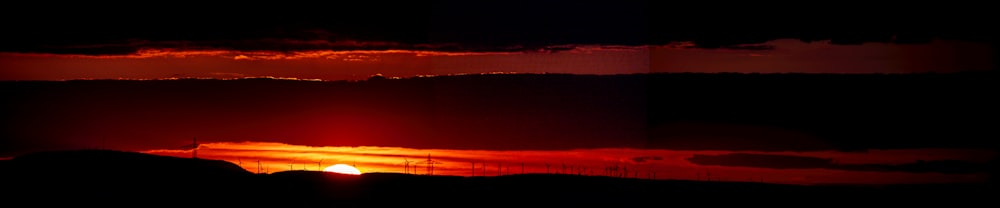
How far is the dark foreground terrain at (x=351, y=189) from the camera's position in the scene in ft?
237

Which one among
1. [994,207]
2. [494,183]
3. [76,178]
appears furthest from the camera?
[494,183]

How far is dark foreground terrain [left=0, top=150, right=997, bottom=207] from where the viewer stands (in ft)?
237

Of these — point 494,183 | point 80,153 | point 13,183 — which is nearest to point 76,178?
point 13,183

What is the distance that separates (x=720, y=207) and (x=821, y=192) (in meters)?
10.2

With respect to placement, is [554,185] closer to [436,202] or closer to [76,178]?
[436,202]

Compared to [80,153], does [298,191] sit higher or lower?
lower

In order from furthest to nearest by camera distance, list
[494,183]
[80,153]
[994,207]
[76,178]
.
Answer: [80,153] → [494,183] → [76,178] → [994,207]

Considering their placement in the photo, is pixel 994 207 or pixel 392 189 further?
pixel 392 189

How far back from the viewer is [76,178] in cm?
8300

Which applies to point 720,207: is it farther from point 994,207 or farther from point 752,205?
point 994,207

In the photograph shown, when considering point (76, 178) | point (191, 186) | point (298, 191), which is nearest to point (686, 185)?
point (298, 191)

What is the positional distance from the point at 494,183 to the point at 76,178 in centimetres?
2914

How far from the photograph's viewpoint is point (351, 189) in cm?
8112

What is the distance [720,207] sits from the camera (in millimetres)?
78188
